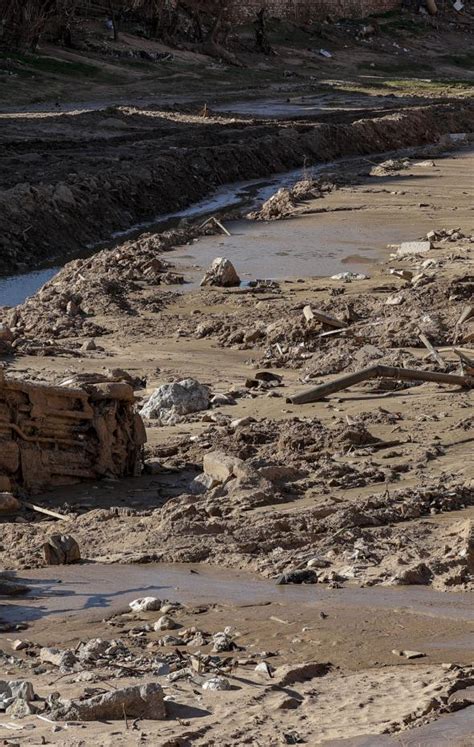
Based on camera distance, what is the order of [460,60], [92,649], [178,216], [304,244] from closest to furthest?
[92,649] → [304,244] → [178,216] → [460,60]

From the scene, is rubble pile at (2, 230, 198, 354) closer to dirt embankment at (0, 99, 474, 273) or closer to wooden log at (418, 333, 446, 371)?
dirt embankment at (0, 99, 474, 273)

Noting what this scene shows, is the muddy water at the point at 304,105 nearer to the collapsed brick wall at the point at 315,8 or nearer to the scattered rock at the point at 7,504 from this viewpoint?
the collapsed brick wall at the point at 315,8

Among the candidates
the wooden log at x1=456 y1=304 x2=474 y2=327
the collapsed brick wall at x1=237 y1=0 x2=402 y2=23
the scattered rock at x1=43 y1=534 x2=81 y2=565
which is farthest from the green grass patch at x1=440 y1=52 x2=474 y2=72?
the scattered rock at x1=43 y1=534 x2=81 y2=565

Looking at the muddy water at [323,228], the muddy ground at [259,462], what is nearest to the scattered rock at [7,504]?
the muddy ground at [259,462]

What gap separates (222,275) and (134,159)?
9537mm

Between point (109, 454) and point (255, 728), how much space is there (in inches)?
179

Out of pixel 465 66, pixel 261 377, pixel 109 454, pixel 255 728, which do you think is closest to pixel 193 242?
pixel 261 377

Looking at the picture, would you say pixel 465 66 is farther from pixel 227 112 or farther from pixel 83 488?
pixel 83 488

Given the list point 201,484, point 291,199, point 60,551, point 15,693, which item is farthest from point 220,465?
point 291,199

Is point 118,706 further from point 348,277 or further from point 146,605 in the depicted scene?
point 348,277

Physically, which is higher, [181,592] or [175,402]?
[181,592]

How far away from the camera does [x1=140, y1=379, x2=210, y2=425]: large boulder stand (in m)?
10.5

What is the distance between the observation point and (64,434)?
9.05 meters

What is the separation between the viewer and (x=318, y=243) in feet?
63.9
